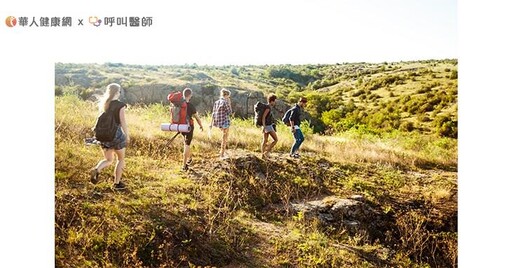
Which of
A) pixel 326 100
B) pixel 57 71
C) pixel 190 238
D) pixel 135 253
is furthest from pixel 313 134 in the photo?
pixel 57 71

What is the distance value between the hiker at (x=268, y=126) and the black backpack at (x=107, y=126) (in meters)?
2.19

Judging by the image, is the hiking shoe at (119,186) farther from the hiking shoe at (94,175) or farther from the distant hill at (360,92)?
the distant hill at (360,92)

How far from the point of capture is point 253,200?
6.52 m

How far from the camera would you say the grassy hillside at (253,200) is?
5.42m

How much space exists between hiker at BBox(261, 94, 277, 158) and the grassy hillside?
136 millimetres

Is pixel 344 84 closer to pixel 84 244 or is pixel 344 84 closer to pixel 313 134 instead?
pixel 313 134

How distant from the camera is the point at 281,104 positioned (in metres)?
7.50

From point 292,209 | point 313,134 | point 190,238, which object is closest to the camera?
point 190,238

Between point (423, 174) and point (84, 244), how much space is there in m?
4.49

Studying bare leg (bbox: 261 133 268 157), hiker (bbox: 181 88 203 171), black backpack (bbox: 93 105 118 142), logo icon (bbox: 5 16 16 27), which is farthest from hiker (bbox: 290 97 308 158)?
logo icon (bbox: 5 16 16 27)

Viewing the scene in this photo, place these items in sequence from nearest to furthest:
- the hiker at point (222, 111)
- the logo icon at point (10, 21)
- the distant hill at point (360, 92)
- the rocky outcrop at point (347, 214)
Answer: the logo icon at point (10, 21), the rocky outcrop at point (347, 214), the hiker at point (222, 111), the distant hill at point (360, 92)

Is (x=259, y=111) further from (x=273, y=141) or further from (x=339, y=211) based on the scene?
(x=339, y=211)

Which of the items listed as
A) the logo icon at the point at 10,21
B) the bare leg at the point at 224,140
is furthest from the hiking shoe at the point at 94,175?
the logo icon at the point at 10,21

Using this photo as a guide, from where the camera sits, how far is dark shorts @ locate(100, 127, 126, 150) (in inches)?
223
